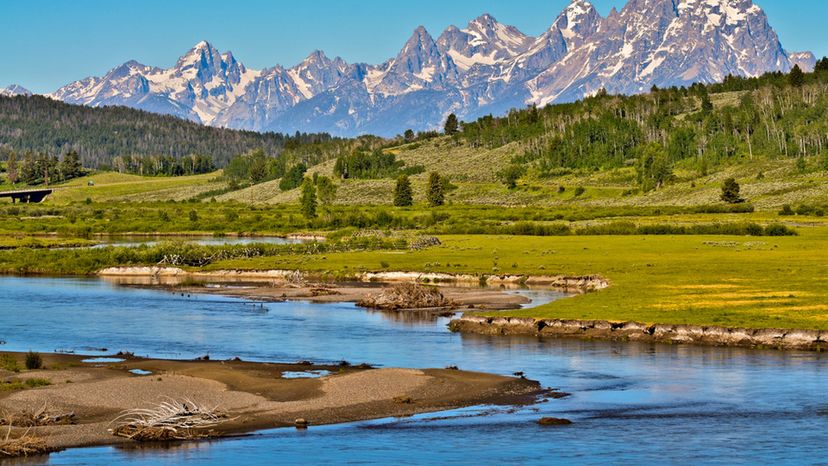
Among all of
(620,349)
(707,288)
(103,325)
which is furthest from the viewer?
(707,288)

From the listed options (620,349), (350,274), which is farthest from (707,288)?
(350,274)

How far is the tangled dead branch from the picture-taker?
125 ft

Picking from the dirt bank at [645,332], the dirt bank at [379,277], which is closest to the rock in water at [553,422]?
the dirt bank at [645,332]

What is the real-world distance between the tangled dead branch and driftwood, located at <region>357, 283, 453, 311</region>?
38.0 metres

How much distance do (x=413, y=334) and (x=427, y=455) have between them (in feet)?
98.8

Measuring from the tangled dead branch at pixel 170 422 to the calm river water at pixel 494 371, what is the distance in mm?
1120

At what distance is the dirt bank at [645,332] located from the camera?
57844 millimetres

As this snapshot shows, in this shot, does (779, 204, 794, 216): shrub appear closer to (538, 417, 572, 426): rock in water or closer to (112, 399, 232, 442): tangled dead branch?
(538, 417, 572, 426): rock in water

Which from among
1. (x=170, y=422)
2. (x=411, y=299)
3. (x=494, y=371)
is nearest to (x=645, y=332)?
(x=494, y=371)

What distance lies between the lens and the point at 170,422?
39.0 metres

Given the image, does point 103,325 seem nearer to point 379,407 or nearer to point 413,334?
point 413,334

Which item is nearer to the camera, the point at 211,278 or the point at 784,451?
the point at 784,451

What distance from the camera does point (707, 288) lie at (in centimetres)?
7706

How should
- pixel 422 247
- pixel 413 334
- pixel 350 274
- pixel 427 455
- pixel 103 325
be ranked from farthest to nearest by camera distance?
pixel 422 247 → pixel 350 274 → pixel 103 325 → pixel 413 334 → pixel 427 455
